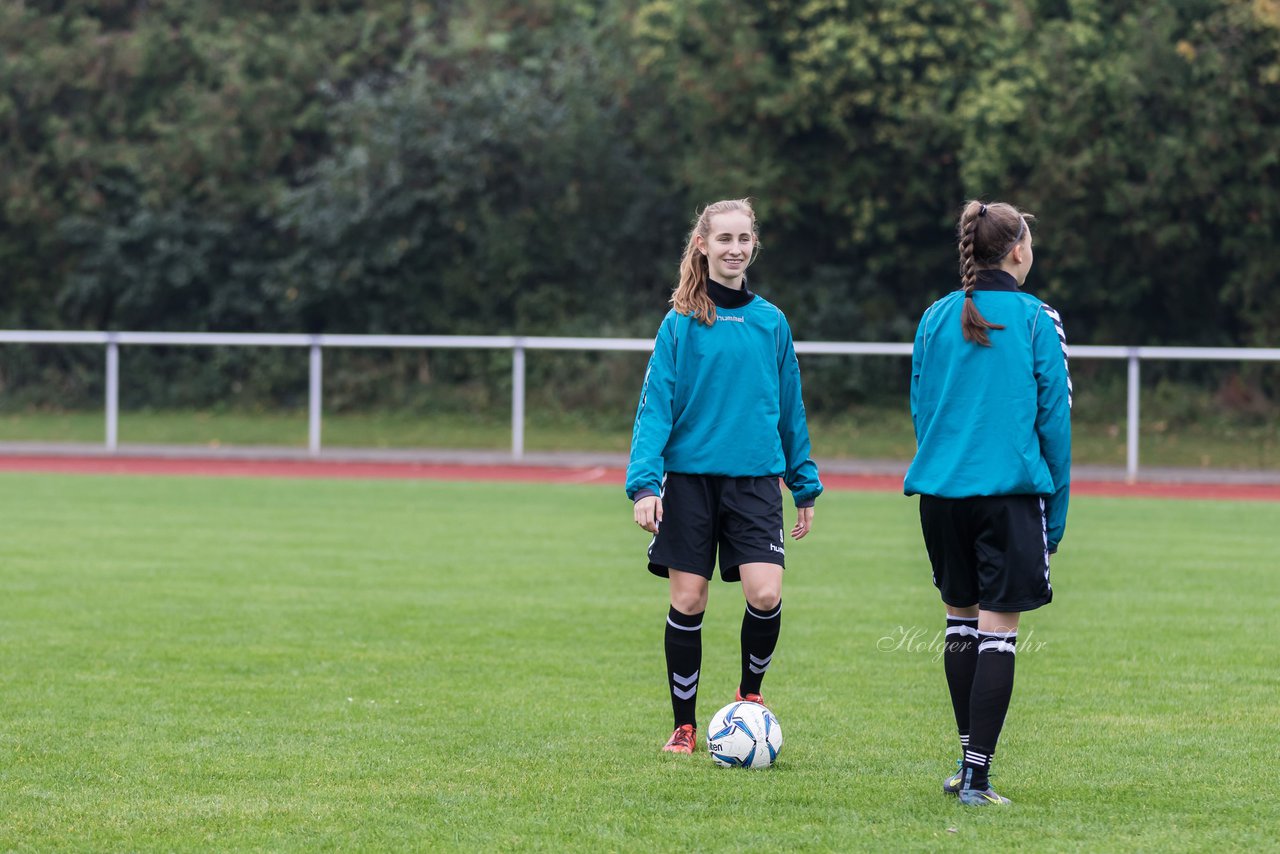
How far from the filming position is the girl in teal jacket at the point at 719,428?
586 cm

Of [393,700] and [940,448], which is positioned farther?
[393,700]

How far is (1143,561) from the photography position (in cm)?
1220

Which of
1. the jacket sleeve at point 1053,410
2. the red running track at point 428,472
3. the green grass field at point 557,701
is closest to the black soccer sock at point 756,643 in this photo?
the green grass field at point 557,701

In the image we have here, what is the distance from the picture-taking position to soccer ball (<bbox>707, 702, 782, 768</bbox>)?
568cm

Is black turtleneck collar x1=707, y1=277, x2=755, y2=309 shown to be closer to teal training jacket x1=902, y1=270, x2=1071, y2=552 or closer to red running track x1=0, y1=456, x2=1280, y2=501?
teal training jacket x1=902, y1=270, x2=1071, y2=552

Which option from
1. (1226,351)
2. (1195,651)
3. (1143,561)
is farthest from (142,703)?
(1226,351)

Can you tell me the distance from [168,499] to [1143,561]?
9626mm

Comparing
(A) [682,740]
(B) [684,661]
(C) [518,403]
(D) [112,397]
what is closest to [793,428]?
(B) [684,661]

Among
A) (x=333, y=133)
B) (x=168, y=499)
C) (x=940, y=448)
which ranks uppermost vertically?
(x=333, y=133)

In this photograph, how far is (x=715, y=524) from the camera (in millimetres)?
5941

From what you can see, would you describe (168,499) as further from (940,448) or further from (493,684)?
(940,448)

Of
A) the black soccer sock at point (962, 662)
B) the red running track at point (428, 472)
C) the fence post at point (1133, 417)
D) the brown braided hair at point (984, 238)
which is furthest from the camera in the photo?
the fence post at point (1133, 417)

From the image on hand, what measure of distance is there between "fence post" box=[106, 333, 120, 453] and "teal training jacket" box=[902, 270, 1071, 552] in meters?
20.8

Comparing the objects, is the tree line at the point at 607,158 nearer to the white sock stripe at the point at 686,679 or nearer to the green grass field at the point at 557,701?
the green grass field at the point at 557,701
